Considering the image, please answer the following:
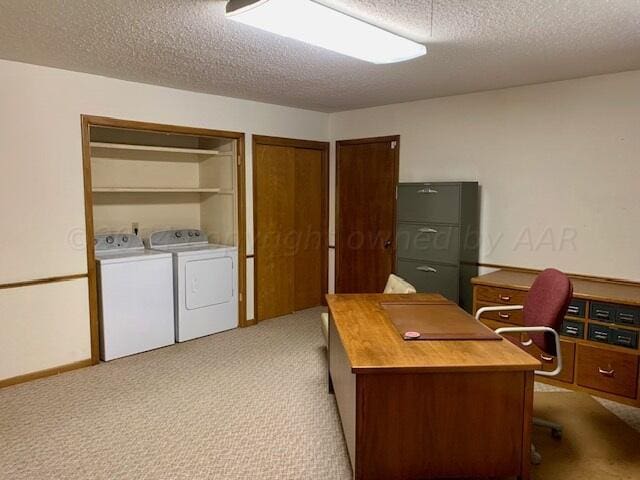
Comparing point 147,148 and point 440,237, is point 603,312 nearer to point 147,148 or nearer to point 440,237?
point 440,237

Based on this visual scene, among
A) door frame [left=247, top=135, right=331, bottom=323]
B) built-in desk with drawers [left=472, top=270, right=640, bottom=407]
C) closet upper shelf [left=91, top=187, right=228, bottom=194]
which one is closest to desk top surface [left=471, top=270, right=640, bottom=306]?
built-in desk with drawers [left=472, top=270, right=640, bottom=407]

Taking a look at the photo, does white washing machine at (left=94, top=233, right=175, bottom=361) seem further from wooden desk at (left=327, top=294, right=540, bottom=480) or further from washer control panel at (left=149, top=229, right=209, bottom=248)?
wooden desk at (left=327, top=294, right=540, bottom=480)

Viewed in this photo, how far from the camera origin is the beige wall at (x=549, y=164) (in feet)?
12.0

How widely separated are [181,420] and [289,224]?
2.85m

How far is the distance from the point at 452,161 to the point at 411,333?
9.18 ft

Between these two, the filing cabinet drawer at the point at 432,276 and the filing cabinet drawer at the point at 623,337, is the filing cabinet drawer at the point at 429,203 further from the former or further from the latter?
the filing cabinet drawer at the point at 623,337

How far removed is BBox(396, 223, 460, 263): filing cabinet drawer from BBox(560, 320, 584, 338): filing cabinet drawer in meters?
1.06

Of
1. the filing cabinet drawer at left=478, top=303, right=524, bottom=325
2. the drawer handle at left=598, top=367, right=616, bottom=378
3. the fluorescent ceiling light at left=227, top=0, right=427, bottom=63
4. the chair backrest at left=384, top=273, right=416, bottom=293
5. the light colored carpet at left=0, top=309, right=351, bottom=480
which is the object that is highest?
the fluorescent ceiling light at left=227, top=0, right=427, bottom=63

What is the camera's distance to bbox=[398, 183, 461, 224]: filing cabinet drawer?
4.18 meters

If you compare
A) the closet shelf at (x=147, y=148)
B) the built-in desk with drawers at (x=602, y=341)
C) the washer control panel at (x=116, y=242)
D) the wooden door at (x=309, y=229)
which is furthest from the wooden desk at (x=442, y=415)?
the wooden door at (x=309, y=229)

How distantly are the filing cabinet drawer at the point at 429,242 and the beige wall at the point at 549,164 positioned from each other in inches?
17.7

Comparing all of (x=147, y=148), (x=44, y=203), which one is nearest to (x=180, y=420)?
(x=44, y=203)

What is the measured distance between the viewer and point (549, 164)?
402 cm

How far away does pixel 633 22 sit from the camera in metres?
2.56
